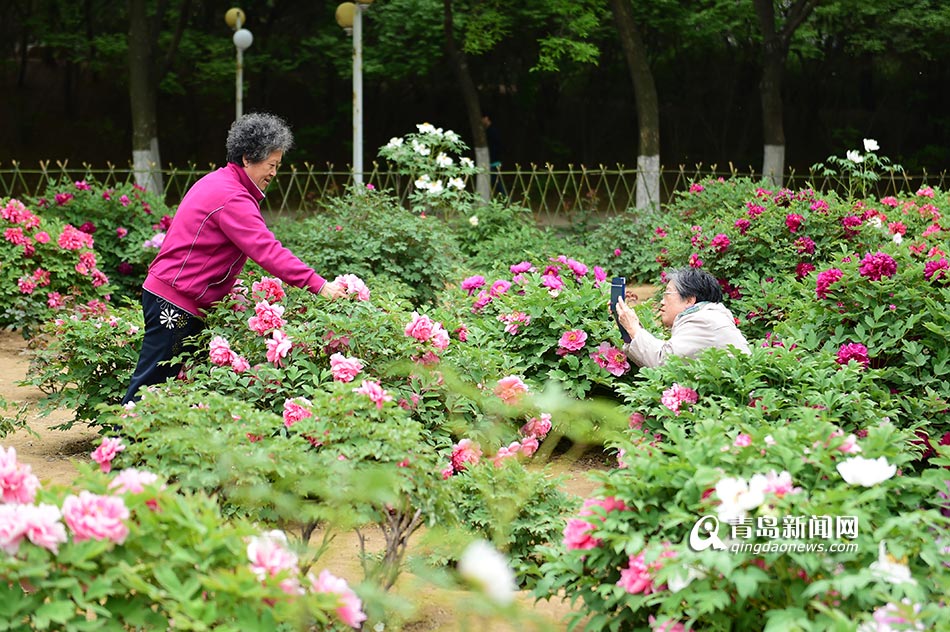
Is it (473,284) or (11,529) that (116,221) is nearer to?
(473,284)

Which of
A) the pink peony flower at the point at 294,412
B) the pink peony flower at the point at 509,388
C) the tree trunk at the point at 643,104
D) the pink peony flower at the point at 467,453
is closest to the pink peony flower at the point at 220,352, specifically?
the pink peony flower at the point at 294,412

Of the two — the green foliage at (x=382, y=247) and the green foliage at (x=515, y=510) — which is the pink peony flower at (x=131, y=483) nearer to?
the green foliage at (x=515, y=510)

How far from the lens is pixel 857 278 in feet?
16.6

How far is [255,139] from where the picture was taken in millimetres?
4520

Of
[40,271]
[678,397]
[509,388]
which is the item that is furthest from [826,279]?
[40,271]

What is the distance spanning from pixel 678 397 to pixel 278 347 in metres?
1.51

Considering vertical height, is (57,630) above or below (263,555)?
below

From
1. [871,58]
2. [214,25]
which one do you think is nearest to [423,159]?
[214,25]

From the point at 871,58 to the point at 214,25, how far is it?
15717mm

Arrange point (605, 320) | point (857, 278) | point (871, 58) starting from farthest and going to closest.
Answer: point (871, 58) < point (605, 320) < point (857, 278)

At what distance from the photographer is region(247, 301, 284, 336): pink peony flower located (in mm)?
4355

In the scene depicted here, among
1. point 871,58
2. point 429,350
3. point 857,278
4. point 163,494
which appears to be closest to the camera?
point 163,494

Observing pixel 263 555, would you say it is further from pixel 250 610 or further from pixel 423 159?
pixel 423 159

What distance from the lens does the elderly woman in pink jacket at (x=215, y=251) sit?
4.45 m
